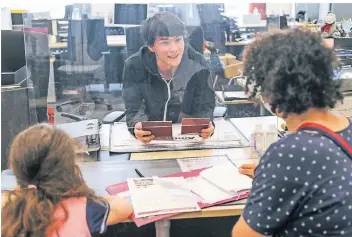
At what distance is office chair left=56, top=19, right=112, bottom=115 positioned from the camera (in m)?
2.28

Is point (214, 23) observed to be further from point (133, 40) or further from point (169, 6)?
point (133, 40)

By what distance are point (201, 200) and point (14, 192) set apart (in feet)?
1.83

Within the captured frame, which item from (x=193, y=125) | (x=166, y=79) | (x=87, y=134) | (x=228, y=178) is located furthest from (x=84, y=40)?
(x=228, y=178)

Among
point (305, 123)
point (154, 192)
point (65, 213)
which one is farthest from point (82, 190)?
point (305, 123)

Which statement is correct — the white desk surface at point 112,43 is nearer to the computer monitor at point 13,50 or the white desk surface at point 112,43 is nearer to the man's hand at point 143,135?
the computer monitor at point 13,50

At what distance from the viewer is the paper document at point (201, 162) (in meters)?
1.67

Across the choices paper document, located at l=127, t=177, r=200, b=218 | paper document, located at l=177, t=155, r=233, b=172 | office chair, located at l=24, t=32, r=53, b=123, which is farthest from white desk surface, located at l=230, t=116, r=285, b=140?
office chair, located at l=24, t=32, r=53, b=123

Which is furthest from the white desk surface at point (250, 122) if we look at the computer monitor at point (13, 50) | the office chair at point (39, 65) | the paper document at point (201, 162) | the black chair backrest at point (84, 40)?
the computer monitor at point (13, 50)

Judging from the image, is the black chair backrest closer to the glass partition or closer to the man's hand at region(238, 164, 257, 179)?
the glass partition

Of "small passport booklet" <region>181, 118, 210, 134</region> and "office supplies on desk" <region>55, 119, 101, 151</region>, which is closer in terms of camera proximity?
"office supplies on desk" <region>55, 119, 101, 151</region>

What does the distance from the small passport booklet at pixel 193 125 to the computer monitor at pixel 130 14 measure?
560 millimetres

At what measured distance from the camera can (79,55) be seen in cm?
231

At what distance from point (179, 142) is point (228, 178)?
1.53ft

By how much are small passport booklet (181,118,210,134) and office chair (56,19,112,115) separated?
54 centimetres
